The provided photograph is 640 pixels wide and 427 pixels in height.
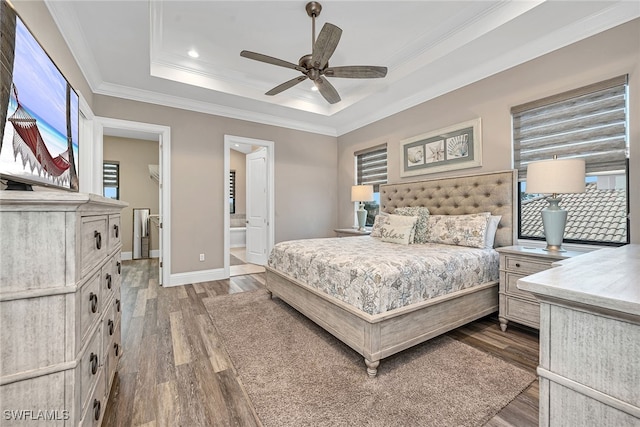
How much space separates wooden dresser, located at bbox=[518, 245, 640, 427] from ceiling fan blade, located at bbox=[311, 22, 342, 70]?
6.56ft

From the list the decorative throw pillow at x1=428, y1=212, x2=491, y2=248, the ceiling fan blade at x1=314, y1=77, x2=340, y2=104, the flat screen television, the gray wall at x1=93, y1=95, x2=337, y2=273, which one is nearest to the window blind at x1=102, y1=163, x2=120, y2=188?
the gray wall at x1=93, y1=95, x2=337, y2=273

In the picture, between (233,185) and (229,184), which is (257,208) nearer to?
(229,184)

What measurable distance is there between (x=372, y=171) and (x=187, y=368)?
12.7 feet

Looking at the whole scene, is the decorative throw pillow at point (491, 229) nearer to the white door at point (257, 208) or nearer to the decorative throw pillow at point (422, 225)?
the decorative throw pillow at point (422, 225)

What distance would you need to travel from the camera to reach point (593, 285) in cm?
69

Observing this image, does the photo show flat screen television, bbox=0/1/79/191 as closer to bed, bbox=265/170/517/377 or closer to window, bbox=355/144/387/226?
bed, bbox=265/170/517/377

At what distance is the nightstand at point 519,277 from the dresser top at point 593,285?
1378 millimetres

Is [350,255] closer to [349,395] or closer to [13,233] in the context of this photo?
[349,395]

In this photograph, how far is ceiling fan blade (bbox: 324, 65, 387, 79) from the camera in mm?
2439

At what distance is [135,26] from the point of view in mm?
2396

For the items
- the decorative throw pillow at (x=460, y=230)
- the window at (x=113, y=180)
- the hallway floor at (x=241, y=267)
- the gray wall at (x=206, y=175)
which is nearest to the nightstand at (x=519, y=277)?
the decorative throw pillow at (x=460, y=230)

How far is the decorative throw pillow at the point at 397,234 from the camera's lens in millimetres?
2965

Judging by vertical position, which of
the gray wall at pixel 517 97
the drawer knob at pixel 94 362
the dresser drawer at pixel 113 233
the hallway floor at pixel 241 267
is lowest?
the hallway floor at pixel 241 267

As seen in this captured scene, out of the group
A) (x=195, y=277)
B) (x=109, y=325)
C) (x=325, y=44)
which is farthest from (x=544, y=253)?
(x=195, y=277)
